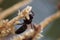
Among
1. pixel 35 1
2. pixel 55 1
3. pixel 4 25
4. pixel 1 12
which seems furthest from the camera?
pixel 55 1

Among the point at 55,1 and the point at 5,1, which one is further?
the point at 55,1

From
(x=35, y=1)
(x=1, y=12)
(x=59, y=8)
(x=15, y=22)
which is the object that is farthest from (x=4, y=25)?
(x=59, y=8)

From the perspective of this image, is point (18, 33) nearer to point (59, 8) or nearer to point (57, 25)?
point (57, 25)

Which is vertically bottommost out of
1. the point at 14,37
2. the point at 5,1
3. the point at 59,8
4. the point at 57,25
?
the point at 14,37

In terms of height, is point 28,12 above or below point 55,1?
below

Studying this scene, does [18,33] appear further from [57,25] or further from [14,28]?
[57,25]

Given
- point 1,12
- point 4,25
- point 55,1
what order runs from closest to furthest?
point 4,25 < point 1,12 < point 55,1
